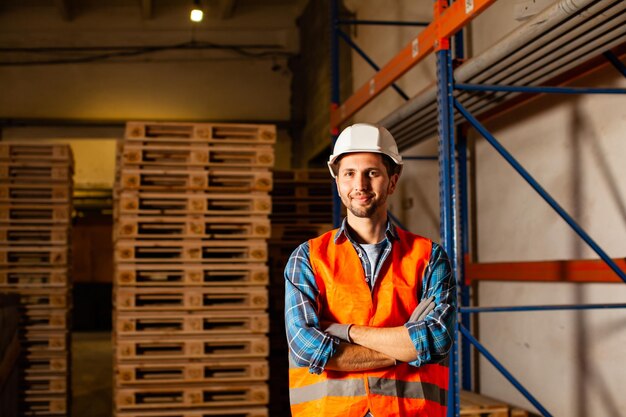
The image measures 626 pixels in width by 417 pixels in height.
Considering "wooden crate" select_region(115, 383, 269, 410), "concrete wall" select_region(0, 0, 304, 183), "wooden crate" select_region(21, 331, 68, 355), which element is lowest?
"wooden crate" select_region(115, 383, 269, 410)

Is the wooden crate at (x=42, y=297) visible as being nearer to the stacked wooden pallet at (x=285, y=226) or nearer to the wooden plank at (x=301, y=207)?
the stacked wooden pallet at (x=285, y=226)

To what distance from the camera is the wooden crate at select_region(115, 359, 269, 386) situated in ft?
23.6

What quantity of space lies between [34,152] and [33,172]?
242mm

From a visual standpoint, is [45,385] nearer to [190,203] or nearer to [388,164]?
[190,203]

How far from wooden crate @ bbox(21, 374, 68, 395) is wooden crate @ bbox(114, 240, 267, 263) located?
2225 millimetres

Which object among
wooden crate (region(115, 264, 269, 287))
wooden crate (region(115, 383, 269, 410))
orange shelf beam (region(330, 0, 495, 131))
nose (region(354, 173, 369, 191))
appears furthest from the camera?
wooden crate (region(115, 264, 269, 287))

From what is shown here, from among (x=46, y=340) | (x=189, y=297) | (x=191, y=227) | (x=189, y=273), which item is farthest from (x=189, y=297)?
(x=46, y=340)

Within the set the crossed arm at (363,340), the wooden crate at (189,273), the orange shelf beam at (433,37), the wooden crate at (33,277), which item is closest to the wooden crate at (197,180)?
the wooden crate at (189,273)

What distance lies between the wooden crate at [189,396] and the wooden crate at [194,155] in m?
2.19

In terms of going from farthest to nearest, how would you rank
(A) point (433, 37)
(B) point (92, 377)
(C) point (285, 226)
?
(B) point (92, 377), (C) point (285, 226), (A) point (433, 37)

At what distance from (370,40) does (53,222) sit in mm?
5318

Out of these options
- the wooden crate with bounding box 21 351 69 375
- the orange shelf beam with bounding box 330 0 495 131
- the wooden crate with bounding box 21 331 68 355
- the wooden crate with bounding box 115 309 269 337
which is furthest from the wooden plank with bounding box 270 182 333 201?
the wooden crate with bounding box 21 351 69 375

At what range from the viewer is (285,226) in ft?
30.3

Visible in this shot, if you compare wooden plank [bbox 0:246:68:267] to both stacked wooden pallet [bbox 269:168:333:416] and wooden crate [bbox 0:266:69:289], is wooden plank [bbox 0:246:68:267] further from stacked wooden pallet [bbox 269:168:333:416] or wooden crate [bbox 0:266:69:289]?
stacked wooden pallet [bbox 269:168:333:416]
